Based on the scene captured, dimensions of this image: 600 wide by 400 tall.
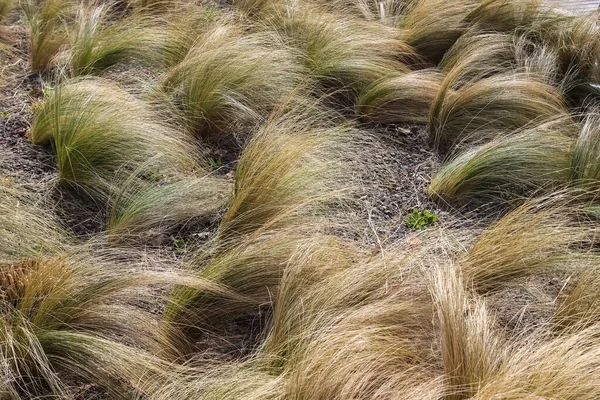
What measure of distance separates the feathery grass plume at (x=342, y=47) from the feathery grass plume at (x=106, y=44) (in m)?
0.82

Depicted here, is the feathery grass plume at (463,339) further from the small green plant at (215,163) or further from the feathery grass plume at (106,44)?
the feathery grass plume at (106,44)

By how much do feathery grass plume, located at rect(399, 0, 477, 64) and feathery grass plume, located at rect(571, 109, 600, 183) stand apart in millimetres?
1399

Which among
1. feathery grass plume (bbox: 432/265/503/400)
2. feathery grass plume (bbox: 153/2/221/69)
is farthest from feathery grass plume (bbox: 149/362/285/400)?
feathery grass plume (bbox: 153/2/221/69)

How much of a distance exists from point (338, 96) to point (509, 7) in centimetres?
141

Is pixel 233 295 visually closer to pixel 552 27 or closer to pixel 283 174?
pixel 283 174

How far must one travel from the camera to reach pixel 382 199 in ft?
10.5

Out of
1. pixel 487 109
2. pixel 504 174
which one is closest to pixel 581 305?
pixel 504 174

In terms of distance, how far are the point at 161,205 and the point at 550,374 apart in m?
1.72

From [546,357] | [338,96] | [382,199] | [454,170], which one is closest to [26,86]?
[338,96]

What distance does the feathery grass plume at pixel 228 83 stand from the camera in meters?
3.65

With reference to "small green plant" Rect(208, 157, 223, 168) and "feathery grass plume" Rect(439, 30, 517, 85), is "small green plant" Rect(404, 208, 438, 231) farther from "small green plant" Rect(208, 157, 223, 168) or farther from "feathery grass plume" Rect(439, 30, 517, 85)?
"feathery grass plume" Rect(439, 30, 517, 85)

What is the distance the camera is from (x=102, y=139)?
3238 millimetres

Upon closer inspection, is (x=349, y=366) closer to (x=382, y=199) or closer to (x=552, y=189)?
(x=382, y=199)

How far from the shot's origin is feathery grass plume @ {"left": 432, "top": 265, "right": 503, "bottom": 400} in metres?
2.03
